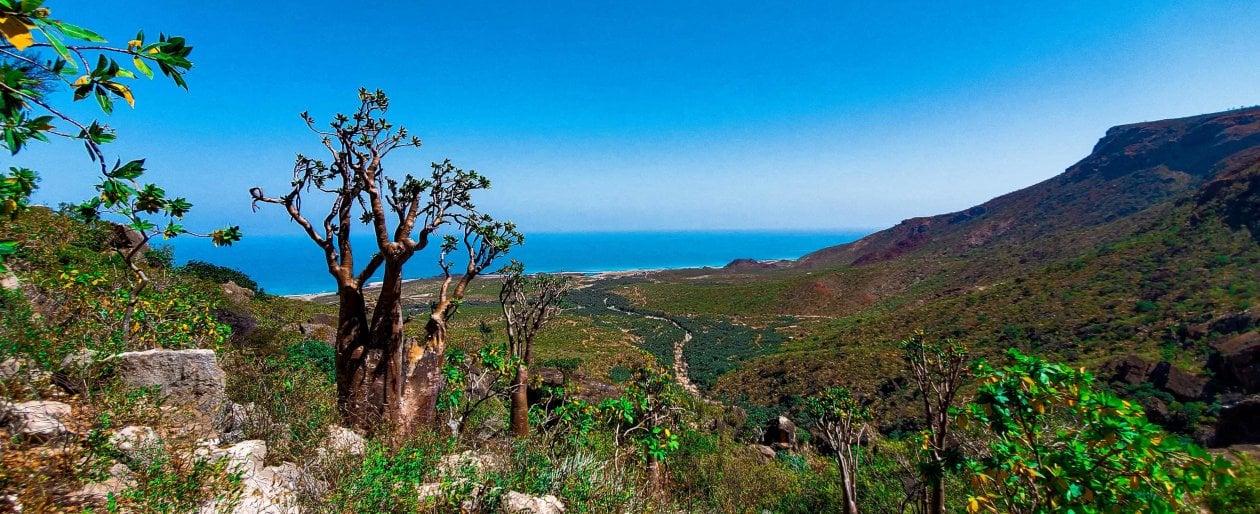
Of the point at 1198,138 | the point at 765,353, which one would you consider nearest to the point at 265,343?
the point at 765,353

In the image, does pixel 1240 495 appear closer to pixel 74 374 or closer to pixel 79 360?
pixel 74 374

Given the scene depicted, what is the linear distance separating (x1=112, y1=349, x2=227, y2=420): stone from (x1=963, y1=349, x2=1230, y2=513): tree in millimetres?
7368

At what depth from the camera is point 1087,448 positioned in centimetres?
332

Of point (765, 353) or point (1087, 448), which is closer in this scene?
point (1087, 448)

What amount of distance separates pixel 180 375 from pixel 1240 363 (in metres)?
36.2

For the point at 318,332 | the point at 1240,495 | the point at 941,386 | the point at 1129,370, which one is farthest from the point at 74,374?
the point at 1129,370

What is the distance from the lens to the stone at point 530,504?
382 cm

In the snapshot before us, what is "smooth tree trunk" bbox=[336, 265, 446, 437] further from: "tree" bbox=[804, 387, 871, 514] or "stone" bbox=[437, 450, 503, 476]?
"tree" bbox=[804, 387, 871, 514]

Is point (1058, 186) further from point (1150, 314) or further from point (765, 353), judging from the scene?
point (765, 353)

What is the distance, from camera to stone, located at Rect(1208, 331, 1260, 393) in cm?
1930

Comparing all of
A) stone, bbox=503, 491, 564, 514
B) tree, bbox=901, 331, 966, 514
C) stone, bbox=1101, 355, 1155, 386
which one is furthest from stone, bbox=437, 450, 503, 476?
stone, bbox=1101, 355, 1155, 386

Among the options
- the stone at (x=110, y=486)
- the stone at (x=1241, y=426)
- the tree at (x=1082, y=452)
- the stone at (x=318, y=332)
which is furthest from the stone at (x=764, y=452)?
the stone at (x=110, y=486)

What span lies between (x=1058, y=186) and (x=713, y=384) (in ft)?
360

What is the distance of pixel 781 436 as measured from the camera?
66.8 feet
